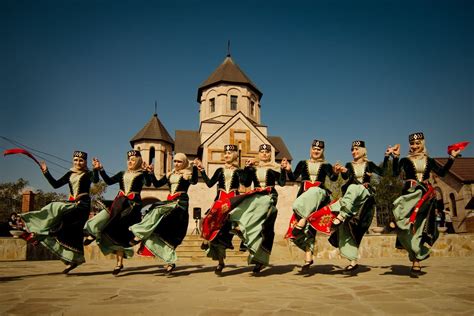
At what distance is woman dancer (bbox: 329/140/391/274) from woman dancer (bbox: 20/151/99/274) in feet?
16.8

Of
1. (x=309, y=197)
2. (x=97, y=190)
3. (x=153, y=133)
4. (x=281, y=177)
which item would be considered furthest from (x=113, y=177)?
(x=97, y=190)

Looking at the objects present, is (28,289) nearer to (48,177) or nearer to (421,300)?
(48,177)

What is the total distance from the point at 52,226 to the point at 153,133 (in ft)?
105

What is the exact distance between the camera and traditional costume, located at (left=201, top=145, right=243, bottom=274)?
21.9ft

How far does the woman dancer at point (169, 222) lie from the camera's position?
6855mm

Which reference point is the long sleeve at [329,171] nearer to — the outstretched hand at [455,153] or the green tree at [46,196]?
the outstretched hand at [455,153]

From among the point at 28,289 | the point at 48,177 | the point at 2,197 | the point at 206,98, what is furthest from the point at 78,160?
the point at 2,197

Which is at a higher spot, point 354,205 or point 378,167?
point 378,167

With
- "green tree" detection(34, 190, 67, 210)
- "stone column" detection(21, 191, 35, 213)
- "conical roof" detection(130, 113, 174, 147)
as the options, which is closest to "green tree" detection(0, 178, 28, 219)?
"green tree" detection(34, 190, 67, 210)

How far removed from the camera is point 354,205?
250 inches

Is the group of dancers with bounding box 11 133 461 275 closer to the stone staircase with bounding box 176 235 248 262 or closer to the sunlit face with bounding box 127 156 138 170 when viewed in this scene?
the sunlit face with bounding box 127 156 138 170

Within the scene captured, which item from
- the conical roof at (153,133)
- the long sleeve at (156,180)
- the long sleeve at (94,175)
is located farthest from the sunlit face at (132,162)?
the conical roof at (153,133)

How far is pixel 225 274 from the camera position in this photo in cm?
705

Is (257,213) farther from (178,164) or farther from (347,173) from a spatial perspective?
(178,164)
